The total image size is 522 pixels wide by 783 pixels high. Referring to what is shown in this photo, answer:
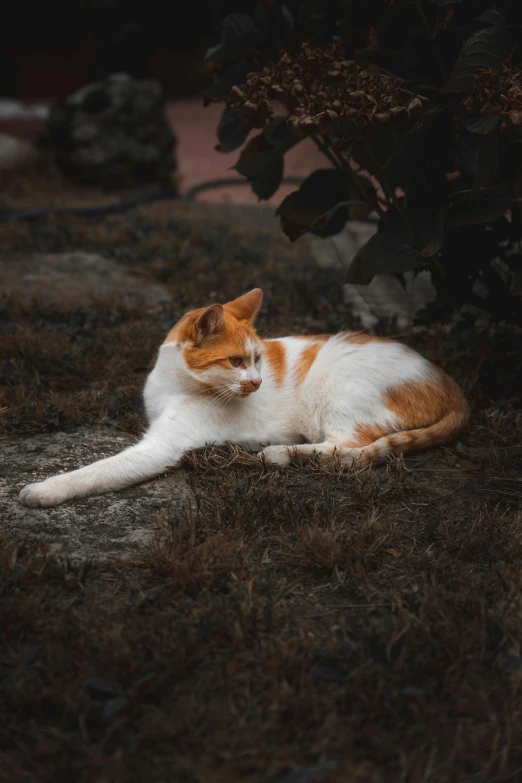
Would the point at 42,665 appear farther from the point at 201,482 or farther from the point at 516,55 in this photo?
the point at 516,55

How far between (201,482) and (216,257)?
305 centimetres

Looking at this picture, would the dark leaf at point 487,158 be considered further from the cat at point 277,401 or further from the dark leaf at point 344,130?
the cat at point 277,401

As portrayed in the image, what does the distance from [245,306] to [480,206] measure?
998 millimetres

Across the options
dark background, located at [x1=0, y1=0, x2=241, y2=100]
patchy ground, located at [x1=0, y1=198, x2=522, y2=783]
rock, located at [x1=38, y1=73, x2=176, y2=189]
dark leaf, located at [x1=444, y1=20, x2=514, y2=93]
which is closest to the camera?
patchy ground, located at [x1=0, y1=198, x2=522, y2=783]

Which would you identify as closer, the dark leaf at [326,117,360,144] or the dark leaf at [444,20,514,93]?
the dark leaf at [444,20,514,93]

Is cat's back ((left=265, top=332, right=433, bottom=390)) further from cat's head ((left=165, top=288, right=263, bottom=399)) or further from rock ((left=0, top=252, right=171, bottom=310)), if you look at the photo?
rock ((left=0, top=252, right=171, bottom=310))

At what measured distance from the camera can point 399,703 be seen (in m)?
1.68

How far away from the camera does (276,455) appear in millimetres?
2799

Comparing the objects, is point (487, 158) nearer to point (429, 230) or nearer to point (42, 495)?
point (429, 230)

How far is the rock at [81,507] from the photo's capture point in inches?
90.2

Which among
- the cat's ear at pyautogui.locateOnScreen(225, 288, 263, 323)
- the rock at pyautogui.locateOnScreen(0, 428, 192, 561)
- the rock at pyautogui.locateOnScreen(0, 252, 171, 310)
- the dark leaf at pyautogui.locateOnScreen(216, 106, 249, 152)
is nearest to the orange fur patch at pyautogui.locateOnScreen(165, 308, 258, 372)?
the cat's ear at pyautogui.locateOnScreen(225, 288, 263, 323)

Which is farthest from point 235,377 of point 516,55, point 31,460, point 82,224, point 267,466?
point 82,224

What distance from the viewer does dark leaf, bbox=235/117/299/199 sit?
3.15 metres

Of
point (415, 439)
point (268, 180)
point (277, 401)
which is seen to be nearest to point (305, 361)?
point (277, 401)
